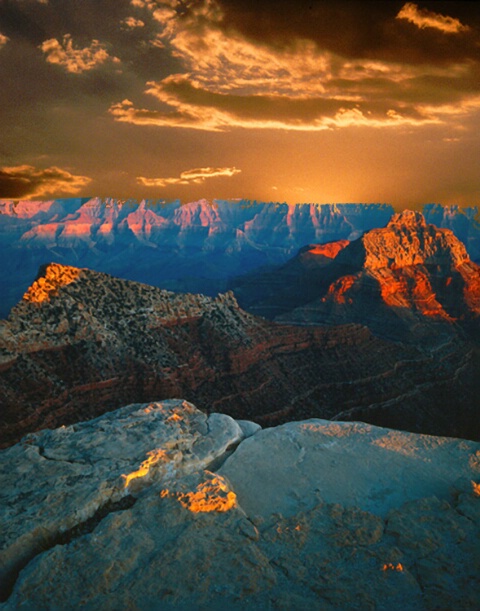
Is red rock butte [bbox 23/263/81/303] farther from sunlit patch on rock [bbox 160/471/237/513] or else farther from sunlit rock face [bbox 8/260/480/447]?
sunlit patch on rock [bbox 160/471/237/513]

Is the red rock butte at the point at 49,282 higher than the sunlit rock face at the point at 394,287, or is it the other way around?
the red rock butte at the point at 49,282

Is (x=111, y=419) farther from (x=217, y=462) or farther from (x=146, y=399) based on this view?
(x=146, y=399)

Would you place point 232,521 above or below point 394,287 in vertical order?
above

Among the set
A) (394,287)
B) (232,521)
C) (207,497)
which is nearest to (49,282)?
(207,497)

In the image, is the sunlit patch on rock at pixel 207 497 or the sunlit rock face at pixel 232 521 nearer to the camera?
the sunlit rock face at pixel 232 521

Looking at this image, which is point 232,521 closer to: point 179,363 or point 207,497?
point 207,497

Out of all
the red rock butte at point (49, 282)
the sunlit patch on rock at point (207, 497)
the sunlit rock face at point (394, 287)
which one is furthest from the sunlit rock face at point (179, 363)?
the sunlit rock face at point (394, 287)

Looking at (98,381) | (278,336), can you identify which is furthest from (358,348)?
(98,381)

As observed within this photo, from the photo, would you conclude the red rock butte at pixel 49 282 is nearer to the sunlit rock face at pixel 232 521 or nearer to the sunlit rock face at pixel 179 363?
the sunlit rock face at pixel 179 363

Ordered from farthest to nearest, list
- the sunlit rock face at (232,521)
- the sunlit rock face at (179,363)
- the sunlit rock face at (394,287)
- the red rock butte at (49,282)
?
1. the sunlit rock face at (394,287)
2. the red rock butte at (49,282)
3. the sunlit rock face at (179,363)
4. the sunlit rock face at (232,521)
